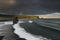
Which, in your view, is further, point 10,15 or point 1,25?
point 1,25

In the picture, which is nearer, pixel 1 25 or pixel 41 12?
pixel 41 12

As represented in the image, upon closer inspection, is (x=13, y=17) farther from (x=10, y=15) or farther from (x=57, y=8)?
(x=57, y=8)

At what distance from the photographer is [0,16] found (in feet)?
4.19

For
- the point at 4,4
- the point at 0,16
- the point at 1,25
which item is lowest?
the point at 1,25

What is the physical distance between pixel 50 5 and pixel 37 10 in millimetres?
135

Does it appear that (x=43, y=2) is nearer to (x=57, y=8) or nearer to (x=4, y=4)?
(x=57, y=8)

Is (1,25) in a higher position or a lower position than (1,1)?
lower

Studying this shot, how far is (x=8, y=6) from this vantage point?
124 cm

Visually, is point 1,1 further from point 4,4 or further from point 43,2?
point 43,2

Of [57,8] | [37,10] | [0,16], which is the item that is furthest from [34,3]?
[0,16]

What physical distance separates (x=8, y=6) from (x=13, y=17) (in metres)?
0.12

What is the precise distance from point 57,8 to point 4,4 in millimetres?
508

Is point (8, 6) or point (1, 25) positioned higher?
point (8, 6)

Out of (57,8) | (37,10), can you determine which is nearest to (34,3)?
(37,10)
